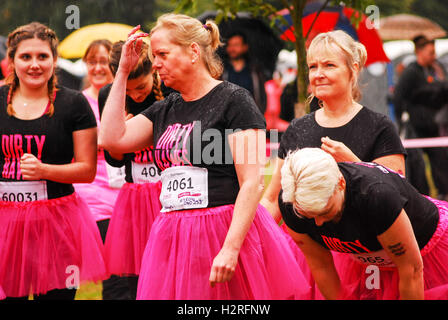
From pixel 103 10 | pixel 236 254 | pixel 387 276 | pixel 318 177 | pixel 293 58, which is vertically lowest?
pixel 387 276

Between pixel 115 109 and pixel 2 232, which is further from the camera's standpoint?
pixel 2 232

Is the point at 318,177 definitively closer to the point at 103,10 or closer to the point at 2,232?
the point at 2,232

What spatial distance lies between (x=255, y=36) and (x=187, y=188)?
7469mm

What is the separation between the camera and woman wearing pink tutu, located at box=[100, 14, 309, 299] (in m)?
3.28

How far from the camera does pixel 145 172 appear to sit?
472 centimetres

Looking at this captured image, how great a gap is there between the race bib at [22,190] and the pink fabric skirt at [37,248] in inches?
1.2

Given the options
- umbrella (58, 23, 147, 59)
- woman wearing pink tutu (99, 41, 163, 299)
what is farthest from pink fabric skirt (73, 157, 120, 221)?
umbrella (58, 23, 147, 59)

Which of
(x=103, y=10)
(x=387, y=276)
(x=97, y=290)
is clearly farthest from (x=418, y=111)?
(x=103, y=10)

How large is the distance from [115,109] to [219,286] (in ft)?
3.41

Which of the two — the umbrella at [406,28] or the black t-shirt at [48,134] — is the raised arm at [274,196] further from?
the umbrella at [406,28]

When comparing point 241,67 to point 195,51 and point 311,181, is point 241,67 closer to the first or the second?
point 195,51

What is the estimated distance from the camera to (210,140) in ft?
10.8

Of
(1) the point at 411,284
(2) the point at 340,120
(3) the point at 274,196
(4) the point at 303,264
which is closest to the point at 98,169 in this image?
(3) the point at 274,196

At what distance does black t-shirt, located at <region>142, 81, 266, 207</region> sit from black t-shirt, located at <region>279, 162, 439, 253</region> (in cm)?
34
